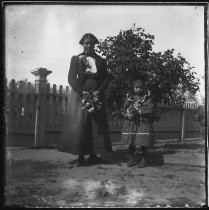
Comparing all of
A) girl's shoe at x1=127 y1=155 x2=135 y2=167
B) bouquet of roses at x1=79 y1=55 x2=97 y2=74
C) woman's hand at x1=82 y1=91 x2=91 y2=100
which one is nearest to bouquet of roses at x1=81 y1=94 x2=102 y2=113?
woman's hand at x1=82 y1=91 x2=91 y2=100

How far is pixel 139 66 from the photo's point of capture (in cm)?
434

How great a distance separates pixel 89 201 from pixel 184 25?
2.27m

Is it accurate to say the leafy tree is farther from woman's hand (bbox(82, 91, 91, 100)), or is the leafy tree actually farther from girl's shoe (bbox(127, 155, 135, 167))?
girl's shoe (bbox(127, 155, 135, 167))

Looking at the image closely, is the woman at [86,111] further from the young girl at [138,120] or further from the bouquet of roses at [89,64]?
the young girl at [138,120]

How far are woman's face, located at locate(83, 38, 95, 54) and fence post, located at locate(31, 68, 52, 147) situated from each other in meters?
0.51

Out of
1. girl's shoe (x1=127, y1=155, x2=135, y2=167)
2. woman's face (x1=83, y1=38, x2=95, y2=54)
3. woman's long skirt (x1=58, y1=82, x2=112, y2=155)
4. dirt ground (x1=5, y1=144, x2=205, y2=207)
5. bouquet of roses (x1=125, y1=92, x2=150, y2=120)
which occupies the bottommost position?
dirt ground (x1=5, y1=144, x2=205, y2=207)

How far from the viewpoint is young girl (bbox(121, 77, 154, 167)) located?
4.39 meters

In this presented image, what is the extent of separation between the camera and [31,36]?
431cm

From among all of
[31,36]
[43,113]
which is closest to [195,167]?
[43,113]

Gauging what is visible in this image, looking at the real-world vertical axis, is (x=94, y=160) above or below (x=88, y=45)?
below

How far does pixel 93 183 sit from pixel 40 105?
3.68 feet

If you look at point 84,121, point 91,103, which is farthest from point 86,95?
point 84,121

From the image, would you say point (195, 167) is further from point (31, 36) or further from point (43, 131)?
point (31, 36)

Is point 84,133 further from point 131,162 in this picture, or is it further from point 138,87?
point 138,87
